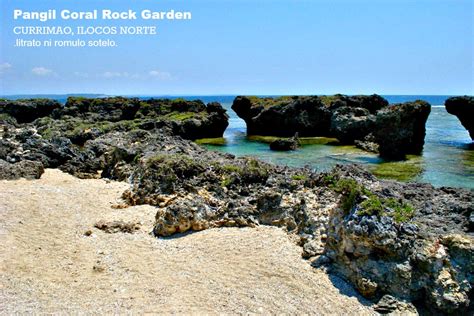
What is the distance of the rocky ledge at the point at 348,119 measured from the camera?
52.2 m

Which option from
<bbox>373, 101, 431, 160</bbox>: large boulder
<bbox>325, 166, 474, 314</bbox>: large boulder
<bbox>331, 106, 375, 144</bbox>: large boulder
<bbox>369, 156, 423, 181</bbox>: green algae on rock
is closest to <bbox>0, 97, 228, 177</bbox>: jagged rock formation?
<bbox>331, 106, 375, 144</bbox>: large boulder

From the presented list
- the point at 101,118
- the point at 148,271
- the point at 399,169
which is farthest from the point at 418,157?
the point at 101,118

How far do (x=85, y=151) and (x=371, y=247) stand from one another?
2675cm

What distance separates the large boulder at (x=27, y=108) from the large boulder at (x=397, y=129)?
55136 mm

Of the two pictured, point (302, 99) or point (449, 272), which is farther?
point (302, 99)

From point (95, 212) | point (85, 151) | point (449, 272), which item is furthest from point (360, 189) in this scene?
point (85, 151)

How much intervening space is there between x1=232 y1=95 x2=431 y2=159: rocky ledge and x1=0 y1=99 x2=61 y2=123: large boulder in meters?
35.6

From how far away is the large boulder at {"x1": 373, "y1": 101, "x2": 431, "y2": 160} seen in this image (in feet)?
168

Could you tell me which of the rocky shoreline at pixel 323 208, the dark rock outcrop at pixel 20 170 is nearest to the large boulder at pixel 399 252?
the rocky shoreline at pixel 323 208

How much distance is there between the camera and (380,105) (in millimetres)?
77312

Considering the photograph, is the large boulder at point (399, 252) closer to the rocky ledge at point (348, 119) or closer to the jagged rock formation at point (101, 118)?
the jagged rock formation at point (101, 118)

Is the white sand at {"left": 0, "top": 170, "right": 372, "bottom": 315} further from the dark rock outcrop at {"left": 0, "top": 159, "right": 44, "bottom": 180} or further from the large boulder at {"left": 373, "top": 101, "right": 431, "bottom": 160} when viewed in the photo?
the large boulder at {"left": 373, "top": 101, "right": 431, "bottom": 160}

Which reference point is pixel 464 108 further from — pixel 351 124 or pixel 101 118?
pixel 101 118

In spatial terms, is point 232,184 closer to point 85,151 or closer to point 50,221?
point 50,221
